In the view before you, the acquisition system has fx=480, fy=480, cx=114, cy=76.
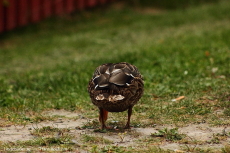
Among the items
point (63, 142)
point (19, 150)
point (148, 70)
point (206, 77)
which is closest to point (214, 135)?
point (63, 142)

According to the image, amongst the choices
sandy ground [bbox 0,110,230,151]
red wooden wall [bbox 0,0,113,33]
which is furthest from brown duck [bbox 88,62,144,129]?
red wooden wall [bbox 0,0,113,33]

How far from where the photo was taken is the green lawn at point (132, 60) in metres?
7.40

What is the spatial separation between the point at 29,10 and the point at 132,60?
9.86 metres

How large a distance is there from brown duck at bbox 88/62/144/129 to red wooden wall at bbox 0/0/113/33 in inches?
518

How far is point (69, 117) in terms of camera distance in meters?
7.12

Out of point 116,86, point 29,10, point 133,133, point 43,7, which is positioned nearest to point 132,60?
point 133,133

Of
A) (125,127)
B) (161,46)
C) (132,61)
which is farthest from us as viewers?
(161,46)

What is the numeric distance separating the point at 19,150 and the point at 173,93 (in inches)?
151

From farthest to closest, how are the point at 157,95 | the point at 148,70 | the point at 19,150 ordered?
the point at 148,70
the point at 157,95
the point at 19,150

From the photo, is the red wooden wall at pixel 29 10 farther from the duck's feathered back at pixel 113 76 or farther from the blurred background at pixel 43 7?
the duck's feathered back at pixel 113 76

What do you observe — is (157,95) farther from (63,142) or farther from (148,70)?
(63,142)

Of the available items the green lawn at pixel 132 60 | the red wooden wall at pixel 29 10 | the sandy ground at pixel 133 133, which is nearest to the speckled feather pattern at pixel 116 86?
the sandy ground at pixel 133 133

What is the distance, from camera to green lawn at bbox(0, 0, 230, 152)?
7.40 metres

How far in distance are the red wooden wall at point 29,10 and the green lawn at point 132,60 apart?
1.34 feet
